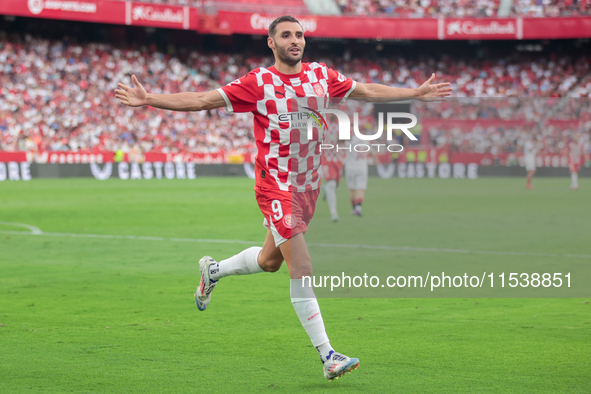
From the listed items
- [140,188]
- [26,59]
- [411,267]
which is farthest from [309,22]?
[411,267]

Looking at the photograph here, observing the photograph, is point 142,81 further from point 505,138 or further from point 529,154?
point 529,154

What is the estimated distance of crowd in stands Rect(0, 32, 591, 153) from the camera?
109 ft

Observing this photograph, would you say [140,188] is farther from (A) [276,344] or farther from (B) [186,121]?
(A) [276,344]

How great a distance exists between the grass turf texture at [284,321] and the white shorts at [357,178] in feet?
0.62

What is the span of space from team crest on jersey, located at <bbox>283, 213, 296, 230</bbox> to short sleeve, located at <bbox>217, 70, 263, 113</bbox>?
0.80 m

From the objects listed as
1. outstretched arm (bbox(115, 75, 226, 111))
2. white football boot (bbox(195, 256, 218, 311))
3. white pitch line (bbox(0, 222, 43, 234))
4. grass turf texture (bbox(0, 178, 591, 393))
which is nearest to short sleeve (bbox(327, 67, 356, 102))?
outstretched arm (bbox(115, 75, 226, 111))

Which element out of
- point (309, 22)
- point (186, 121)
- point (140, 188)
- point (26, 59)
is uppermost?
point (309, 22)

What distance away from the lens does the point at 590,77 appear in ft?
146

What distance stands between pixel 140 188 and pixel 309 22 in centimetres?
2121

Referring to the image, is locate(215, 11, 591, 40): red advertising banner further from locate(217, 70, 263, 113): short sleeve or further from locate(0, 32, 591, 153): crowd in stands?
locate(217, 70, 263, 113): short sleeve

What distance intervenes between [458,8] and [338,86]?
42503mm

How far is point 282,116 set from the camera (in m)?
4.89

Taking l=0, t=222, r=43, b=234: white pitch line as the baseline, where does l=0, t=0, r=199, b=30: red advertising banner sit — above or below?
above

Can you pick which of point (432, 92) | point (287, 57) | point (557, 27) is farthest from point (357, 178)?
point (557, 27)
